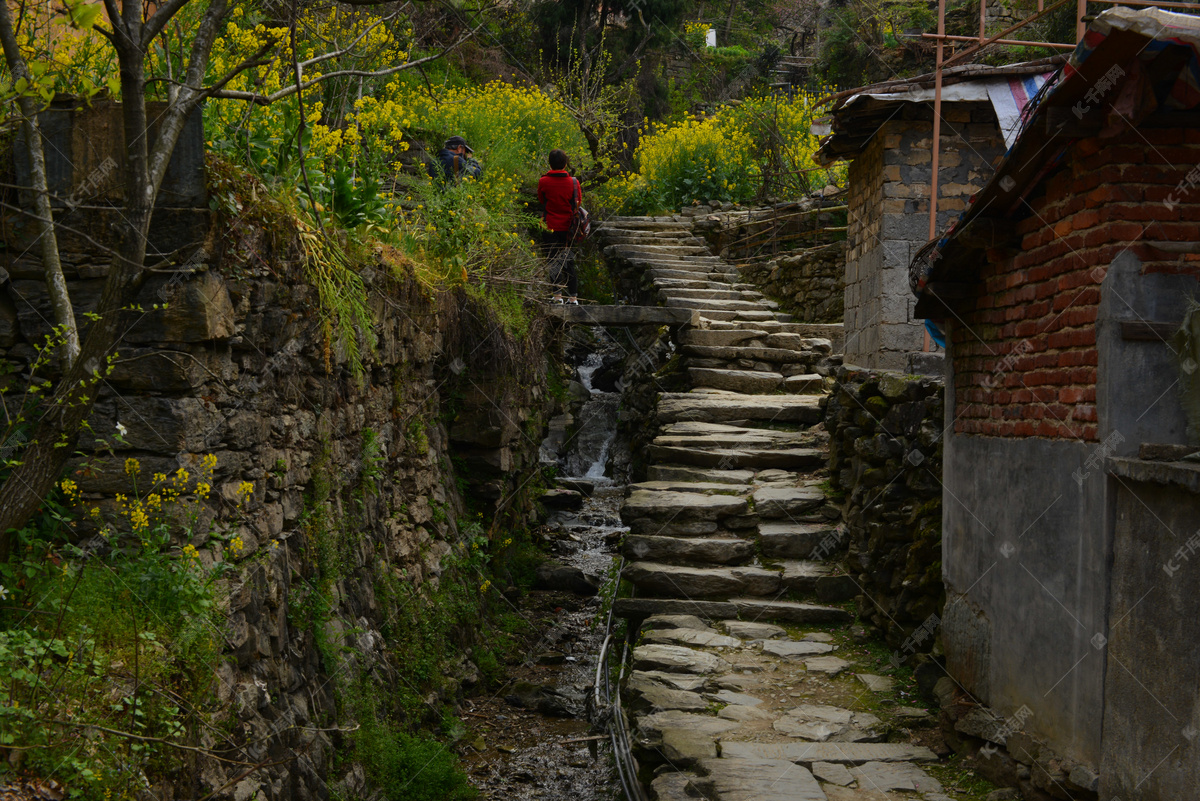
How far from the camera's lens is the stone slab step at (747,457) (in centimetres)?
771

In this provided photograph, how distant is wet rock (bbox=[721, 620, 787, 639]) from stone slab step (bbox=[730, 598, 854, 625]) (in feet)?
0.41

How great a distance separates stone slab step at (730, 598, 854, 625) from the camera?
5.98 metres

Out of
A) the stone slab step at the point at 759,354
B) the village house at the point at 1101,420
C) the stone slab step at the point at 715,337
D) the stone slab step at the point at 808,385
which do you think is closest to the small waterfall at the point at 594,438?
the stone slab step at the point at 715,337

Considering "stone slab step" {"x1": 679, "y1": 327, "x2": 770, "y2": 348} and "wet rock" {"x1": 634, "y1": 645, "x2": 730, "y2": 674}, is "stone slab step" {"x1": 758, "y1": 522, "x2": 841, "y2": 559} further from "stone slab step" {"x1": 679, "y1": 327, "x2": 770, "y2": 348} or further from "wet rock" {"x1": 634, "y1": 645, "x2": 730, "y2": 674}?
"stone slab step" {"x1": 679, "y1": 327, "x2": 770, "y2": 348}

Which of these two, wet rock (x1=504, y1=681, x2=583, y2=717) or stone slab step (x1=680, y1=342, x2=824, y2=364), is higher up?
stone slab step (x1=680, y1=342, x2=824, y2=364)

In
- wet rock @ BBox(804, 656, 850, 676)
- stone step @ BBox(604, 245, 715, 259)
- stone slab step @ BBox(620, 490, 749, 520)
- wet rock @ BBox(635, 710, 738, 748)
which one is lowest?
wet rock @ BBox(635, 710, 738, 748)

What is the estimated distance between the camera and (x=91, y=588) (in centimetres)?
311

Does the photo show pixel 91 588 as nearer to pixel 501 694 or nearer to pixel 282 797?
pixel 282 797

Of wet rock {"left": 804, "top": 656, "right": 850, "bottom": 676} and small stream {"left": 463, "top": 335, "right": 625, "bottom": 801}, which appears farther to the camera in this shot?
small stream {"left": 463, "top": 335, "right": 625, "bottom": 801}

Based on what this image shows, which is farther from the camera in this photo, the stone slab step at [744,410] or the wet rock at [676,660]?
the stone slab step at [744,410]

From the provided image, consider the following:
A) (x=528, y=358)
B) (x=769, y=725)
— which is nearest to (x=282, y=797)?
(x=769, y=725)

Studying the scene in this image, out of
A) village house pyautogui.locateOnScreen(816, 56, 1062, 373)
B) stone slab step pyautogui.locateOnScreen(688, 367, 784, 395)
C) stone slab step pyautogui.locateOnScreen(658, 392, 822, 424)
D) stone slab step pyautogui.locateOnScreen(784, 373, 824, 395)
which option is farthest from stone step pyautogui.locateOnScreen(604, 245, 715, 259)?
village house pyautogui.locateOnScreen(816, 56, 1062, 373)

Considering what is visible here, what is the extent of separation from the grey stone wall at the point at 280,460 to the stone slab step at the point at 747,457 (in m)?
2.25

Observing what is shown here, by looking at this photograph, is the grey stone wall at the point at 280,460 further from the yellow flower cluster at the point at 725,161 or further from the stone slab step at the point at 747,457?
the yellow flower cluster at the point at 725,161
